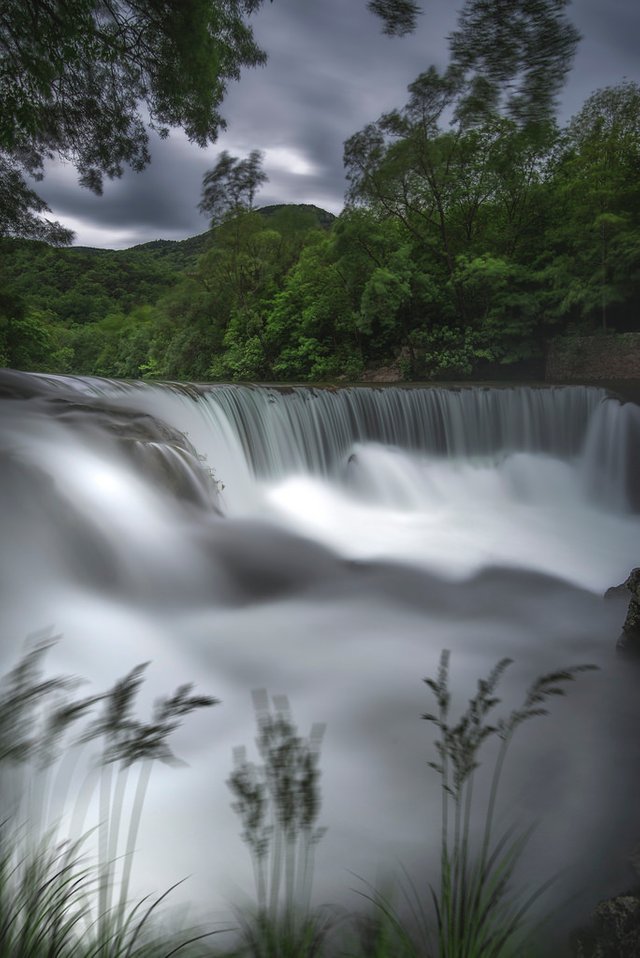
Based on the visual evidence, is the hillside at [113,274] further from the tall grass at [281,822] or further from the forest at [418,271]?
the tall grass at [281,822]

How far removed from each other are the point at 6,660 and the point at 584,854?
2.97 m

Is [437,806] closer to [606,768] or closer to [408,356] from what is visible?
[606,768]

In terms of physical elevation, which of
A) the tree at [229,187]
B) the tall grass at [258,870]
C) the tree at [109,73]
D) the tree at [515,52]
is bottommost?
the tall grass at [258,870]

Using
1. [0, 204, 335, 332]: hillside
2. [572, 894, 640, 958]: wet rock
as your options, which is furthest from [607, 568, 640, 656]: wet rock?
[0, 204, 335, 332]: hillside

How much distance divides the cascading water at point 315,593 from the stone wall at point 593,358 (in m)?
5.73

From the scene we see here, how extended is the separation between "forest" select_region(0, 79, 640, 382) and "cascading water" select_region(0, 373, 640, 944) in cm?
506

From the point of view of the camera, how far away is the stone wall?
48.2 feet

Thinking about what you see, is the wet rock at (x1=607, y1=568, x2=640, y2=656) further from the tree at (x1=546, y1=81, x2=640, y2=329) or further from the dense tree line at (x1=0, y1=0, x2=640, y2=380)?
the tree at (x1=546, y1=81, x2=640, y2=329)

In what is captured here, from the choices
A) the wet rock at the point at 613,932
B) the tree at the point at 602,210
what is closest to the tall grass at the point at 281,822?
the wet rock at the point at 613,932

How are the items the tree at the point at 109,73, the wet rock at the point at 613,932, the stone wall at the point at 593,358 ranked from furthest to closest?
the stone wall at the point at 593,358
the tree at the point at 109,73
the wet rock at the point at 613,932

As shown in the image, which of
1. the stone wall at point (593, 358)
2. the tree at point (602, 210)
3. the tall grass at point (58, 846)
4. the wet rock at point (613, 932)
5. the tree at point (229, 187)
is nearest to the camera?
the tall grass at point (58, 846)

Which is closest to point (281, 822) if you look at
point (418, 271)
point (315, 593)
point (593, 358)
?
point (315, 593)

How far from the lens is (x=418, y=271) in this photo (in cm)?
1742

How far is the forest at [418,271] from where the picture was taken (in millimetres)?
14359
